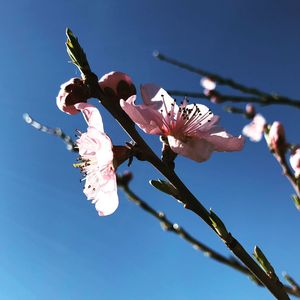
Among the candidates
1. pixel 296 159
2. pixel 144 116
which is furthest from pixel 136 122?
pixel 296 159

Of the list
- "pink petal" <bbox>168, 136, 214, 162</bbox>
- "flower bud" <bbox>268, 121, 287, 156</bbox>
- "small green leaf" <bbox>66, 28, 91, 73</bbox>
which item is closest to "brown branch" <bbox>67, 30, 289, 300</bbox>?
"small green leaf" <bbox>66, 28, 91, 73</bbox>

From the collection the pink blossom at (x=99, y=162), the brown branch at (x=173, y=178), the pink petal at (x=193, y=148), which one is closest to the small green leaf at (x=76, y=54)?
the brown branch at (x=173, y=178)

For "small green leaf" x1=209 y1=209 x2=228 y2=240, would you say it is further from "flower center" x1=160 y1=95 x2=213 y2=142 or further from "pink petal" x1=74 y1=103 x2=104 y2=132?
"pink petal" x1=74 y1=103 x2=104 y2=132

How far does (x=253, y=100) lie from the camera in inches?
44.9

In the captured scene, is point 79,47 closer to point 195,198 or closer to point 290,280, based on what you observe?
point 195,198

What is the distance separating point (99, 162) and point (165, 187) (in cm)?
33

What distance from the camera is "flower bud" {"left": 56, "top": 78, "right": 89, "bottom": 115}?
1.22 m

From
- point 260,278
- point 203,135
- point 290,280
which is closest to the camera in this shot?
point 260,278

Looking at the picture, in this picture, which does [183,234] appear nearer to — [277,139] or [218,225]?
[218,225]

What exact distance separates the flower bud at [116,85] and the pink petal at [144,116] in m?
0.03

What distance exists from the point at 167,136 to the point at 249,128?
1.72 feet

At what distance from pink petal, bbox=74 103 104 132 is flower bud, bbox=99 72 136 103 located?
0.08 meters

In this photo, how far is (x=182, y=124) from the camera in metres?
1.48

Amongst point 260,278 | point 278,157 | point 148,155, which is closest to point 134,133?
point 148,155
